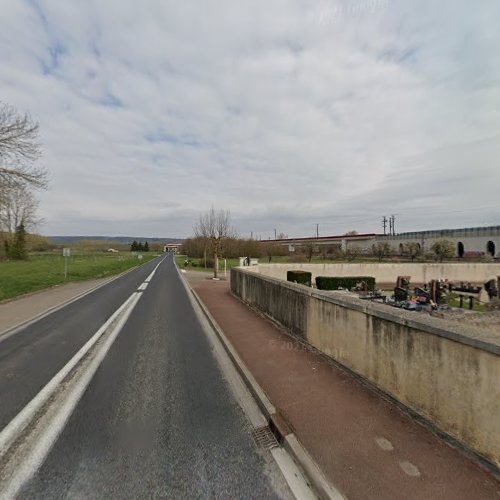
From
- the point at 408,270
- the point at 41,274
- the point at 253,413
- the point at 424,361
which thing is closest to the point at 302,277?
the point at 408,270

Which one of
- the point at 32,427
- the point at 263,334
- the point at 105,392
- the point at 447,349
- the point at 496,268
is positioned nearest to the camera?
the point at 447,349

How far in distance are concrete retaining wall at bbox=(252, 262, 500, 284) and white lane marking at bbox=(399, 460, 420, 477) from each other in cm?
2102

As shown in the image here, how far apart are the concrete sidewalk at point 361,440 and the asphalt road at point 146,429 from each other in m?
0.63

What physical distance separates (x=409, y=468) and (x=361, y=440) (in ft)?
1.73

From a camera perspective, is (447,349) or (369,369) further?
(369,369)

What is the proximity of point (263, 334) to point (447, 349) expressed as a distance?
5033 mm

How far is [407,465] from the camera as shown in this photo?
2.88m

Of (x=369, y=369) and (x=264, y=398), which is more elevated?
(x=369, y=369)

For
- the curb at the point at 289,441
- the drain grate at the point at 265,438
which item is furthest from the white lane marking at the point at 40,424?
the curb at the point at 289,441

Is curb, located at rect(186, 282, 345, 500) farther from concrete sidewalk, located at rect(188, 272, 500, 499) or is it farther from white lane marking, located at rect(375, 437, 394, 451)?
white lane marking, located at rect(375, 437, 394, 451)

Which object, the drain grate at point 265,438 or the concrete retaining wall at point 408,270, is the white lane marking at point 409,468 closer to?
the drain grate at point 265,438

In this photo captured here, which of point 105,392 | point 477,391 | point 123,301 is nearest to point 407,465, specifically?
point 477,391

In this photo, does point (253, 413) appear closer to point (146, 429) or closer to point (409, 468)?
point (146, 429)

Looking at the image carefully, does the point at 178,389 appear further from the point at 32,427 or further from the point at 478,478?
the point at 478,478
